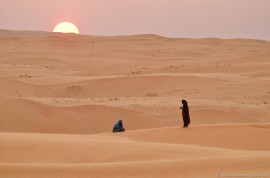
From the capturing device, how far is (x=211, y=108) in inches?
640

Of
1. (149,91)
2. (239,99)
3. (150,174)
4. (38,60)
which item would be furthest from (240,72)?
(150,174)

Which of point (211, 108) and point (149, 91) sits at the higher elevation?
point (149, 91)

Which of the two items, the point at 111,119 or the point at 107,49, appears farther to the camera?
the point at 107,49

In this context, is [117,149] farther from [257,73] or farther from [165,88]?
[257,73]

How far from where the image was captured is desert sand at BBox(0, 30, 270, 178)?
6.27 m

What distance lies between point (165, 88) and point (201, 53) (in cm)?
2546

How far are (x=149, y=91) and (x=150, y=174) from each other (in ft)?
56.9

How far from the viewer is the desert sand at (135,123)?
20.6ft

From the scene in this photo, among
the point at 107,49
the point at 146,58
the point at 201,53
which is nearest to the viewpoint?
the point at 146,58

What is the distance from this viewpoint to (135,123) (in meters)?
15.7

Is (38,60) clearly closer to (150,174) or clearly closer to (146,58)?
(146,58)

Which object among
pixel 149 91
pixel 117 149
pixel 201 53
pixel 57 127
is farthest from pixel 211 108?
pixel 201 53

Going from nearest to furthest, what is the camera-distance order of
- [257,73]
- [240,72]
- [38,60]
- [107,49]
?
[257,73]
[240,72]
[38,60]
[107,49]

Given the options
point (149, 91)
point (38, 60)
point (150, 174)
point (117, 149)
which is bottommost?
point (150, 174)
